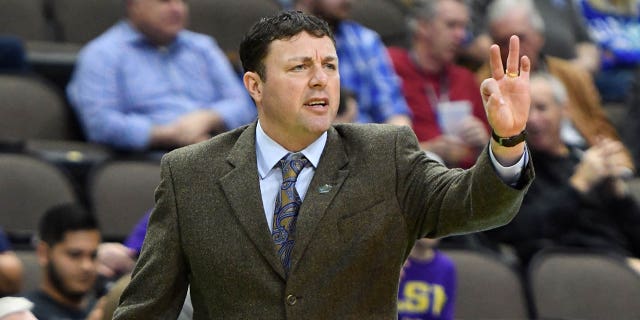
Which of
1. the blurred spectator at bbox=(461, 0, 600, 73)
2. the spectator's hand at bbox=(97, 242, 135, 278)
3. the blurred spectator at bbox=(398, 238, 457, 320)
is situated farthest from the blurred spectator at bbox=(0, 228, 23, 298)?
the blurred spectator at bbox=(461, 0, 600, 73)

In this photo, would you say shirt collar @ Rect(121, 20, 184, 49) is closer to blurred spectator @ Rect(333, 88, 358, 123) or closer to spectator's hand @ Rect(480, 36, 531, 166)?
blurred spectator @ Rect(333, 88, 358, 123)

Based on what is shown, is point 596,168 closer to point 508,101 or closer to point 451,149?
point 451,149

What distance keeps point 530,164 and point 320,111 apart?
1.65 ft

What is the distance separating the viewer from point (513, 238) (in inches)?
234

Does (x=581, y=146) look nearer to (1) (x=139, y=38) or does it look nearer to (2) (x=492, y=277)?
(2) (x=492, y=277)

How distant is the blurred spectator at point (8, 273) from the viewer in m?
4.46

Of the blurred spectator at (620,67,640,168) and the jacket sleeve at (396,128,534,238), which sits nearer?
the jacket sleeve at (396,128,534,238)

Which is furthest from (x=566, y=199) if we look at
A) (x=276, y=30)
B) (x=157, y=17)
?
(x=276, y=30)

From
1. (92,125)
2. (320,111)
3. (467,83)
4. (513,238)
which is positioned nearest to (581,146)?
(467,83)

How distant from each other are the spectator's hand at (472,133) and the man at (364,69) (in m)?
0.39

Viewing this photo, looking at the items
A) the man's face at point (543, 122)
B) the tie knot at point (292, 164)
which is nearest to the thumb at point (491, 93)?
the tie knot at point (292, 164)

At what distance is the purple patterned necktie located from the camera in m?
2.81

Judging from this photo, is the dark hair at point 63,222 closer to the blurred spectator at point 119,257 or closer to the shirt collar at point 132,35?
the blurred spectator at point 119,257

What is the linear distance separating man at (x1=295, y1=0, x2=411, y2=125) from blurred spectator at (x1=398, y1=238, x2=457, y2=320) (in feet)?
4.45
